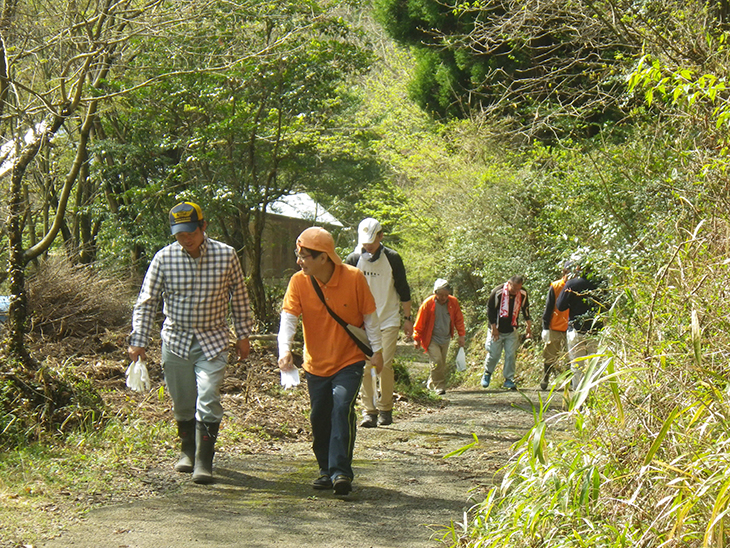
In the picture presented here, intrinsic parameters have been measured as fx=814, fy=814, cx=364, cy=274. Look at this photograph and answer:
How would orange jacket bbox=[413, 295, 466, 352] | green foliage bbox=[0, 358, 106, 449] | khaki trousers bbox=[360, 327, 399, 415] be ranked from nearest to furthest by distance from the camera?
green foliage bbox=[0, 358, 106, 449] < khaki trousers bbox=[360, 327, 399, 415] < orange jacket bbox=[413, 295, 466, 352]

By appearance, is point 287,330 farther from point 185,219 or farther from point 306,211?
point 306,211

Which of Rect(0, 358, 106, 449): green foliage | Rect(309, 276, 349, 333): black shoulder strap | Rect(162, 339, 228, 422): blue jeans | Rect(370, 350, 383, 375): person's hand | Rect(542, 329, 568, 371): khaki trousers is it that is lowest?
Rect(542, 329, 568, 371): khaki trousers

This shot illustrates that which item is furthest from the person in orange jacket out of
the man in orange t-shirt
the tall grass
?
the tall grass

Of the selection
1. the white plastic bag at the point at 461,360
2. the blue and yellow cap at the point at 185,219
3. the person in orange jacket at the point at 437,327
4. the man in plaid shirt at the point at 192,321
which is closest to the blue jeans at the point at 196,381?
the man in plaid shirt at the point at 192,321

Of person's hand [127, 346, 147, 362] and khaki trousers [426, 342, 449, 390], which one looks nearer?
person's hand [127, 346, 147, 362]

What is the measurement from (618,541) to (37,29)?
376 inches

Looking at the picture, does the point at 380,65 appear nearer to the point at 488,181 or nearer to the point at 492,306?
the point at 488,181

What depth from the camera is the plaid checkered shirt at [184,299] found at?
245 inches

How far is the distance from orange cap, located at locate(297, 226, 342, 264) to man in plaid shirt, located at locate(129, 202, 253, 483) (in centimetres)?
85

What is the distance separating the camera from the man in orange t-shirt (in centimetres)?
588

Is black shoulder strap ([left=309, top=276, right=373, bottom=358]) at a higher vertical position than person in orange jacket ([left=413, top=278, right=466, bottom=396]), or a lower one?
higher

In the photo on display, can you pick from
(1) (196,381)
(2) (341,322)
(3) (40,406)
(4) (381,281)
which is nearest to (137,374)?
(1) (196,381)

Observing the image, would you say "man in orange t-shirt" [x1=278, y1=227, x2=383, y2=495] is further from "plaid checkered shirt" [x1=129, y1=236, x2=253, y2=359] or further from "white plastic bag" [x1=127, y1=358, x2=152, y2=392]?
"white plastic bag" [x1=127, y1=358, x2=152, y2=392]

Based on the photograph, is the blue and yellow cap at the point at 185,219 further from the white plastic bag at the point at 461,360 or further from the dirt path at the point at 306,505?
the white plastic bag at the point at 461,360
